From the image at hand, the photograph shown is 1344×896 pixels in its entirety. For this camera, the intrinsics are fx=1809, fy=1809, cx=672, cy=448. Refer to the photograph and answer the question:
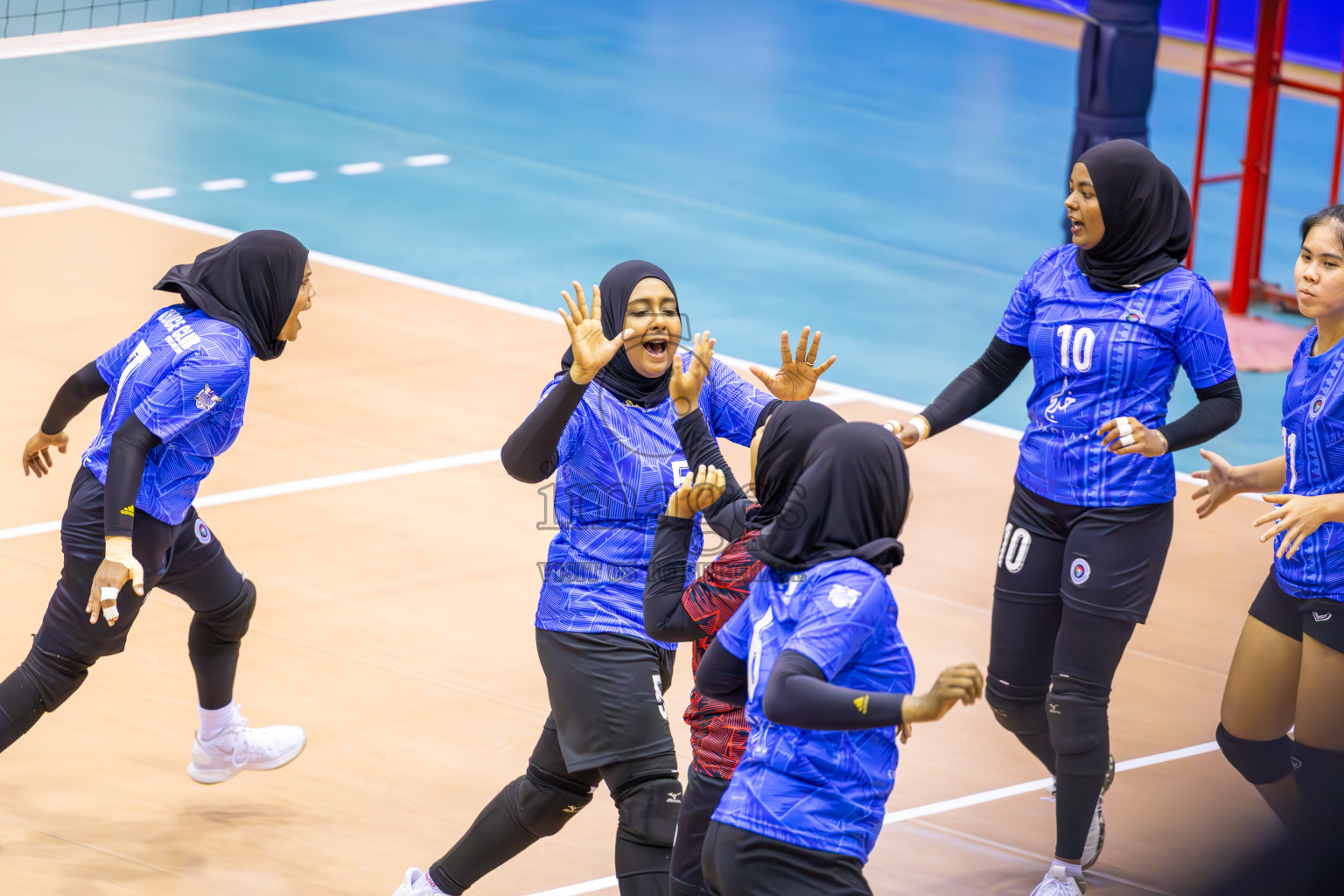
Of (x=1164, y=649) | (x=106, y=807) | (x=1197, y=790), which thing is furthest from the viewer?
(x=1164, y=649)

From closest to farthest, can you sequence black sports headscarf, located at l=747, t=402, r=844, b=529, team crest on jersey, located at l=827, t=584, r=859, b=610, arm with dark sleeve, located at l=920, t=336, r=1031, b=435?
team crest on jersey, located at l=827, t=584, r=859, b=610, black sports headscarf, located at l=747, t=402, r=844, b=529, arm with dark sleeve, located at l=920, t=336, r=1031, b=435

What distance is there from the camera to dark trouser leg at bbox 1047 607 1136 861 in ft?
20.4

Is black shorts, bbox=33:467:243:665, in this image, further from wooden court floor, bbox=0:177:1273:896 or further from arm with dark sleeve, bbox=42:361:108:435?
wooden court floor, bbox=0:177:1273:896

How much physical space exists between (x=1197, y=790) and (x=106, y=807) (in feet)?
14.1

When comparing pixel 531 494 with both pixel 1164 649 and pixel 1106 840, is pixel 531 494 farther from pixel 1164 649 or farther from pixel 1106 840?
pixel 1106 840

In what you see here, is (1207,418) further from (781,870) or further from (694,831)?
(781,870)

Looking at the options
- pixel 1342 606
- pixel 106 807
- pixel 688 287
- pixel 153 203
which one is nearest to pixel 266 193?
pixel 153 203

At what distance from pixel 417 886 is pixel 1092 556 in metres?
2.55

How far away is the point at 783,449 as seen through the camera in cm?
476

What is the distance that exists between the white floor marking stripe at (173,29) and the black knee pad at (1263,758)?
8056mm

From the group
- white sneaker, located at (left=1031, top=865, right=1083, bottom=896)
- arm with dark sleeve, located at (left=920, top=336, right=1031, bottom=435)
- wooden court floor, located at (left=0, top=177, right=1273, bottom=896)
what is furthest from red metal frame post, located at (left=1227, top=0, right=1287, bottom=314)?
white sneaker, located at (left=1031, top=865, right=1083, bottom=896)

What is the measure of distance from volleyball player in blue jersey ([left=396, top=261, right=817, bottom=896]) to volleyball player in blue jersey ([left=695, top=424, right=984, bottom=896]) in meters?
0.95

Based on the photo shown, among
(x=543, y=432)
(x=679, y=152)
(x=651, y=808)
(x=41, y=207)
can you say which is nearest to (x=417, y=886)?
(x=651, y=808)

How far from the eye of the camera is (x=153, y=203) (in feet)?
48.7
